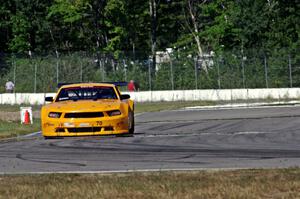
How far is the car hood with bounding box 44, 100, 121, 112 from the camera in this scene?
19.4m

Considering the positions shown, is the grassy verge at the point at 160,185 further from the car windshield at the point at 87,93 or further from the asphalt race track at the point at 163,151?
the car windshield at the point at 87,93

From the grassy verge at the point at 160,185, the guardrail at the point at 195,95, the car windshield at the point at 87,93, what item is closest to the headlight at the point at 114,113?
the car windshield at the point at 87,93

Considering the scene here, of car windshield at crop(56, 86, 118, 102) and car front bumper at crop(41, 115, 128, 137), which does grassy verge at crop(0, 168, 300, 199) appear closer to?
car front bumper at crop(41, 115, 128, 137)

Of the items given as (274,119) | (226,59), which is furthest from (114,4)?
(274,119)

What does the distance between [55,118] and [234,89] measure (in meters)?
34.0

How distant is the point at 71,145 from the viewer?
18734 millimetres

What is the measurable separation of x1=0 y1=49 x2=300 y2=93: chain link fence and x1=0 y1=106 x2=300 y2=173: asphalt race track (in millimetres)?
28869

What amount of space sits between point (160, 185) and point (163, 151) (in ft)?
18.3

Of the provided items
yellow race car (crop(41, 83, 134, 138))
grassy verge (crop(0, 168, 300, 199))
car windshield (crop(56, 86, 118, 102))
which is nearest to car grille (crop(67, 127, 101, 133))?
yellow race car (crop(41, 83, 134, 138))

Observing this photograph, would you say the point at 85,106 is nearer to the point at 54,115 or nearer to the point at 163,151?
the point at 54,115

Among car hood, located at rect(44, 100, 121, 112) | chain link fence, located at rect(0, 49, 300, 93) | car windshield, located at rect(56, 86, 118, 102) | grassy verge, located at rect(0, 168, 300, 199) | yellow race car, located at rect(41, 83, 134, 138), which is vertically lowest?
grassy verge, located at rect(0, 168, 300, 199)

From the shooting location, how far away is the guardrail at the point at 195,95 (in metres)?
51.3

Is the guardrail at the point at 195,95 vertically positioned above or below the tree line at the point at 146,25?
below

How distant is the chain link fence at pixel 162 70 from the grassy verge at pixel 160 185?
1616 inches
